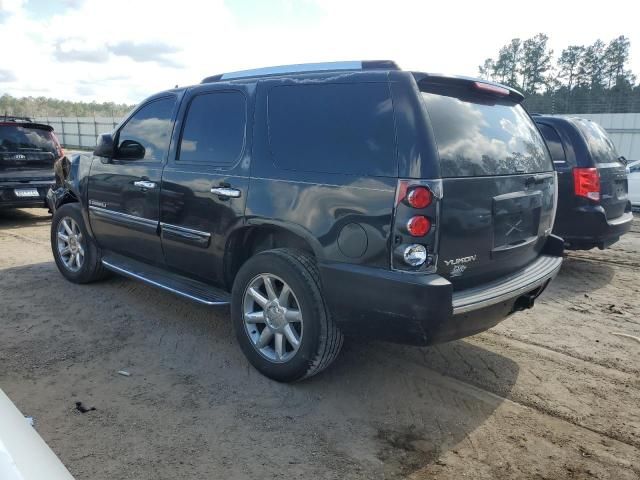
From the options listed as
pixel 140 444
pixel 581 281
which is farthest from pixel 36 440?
pixel 581 281

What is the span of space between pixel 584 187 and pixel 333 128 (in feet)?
13.2

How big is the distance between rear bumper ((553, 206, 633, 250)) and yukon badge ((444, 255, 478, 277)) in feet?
11.6

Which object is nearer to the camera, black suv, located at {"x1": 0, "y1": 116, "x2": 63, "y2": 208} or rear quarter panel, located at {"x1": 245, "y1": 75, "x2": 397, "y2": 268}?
rear quarter panel, located at {"x1": 245, "y1": 75, "x2": 397, "y2": 268}

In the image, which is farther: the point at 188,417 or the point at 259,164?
the point at 259,164

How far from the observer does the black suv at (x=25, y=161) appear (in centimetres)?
908

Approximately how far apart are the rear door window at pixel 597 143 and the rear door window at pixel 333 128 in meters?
4.08

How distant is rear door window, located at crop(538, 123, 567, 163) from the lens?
6059mm

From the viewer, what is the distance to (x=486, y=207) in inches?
119

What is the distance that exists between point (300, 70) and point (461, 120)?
117cm

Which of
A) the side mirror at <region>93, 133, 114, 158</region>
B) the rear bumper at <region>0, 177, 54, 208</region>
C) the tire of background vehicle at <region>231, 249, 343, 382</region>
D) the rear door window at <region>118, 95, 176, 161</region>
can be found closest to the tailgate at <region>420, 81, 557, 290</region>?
the tire of background vehicle at <region>231, 249, 343, 382</region>

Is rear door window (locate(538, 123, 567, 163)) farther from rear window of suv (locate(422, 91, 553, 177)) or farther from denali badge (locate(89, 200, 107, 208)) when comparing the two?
denali badge (locate(89, 200, 107, 208))

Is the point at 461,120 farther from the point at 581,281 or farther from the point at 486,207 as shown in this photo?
the point at 581,281

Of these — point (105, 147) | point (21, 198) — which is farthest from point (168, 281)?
point (21, 198)

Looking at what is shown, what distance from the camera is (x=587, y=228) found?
19.2ft
